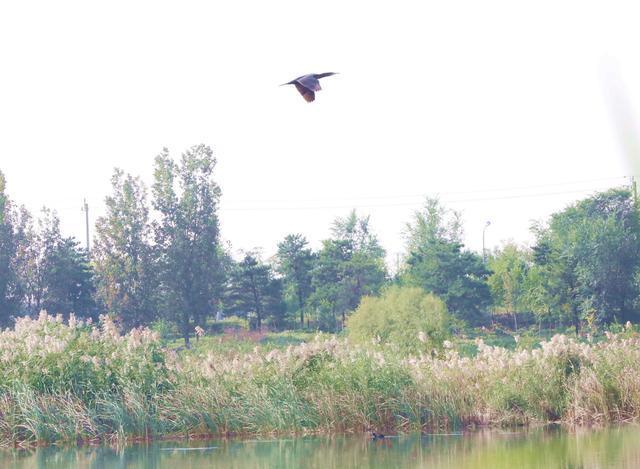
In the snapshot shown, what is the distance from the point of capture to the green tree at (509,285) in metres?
53.4

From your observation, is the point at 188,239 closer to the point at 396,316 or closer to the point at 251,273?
the point at 251,273

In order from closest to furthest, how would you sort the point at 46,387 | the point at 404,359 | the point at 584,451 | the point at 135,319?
the point at 584,451 → the point at 46,387 → the point at 404,359 → the point at 135,319

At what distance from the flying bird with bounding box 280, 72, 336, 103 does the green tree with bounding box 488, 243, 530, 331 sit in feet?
148

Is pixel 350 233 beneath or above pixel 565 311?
above

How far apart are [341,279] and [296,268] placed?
304 centimetres

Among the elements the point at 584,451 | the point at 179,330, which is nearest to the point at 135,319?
the point at 179,330

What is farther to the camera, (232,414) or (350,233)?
(350,233)

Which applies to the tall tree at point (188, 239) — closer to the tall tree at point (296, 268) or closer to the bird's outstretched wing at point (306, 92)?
the tall tree at point (296, 268)

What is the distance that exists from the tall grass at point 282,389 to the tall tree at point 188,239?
27.8 m

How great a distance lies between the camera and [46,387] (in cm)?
1681

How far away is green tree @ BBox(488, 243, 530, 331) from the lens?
53.4m

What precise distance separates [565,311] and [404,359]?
109 ft

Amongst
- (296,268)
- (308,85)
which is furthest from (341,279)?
(308,85)

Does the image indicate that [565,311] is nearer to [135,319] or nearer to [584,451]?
[135,319]
